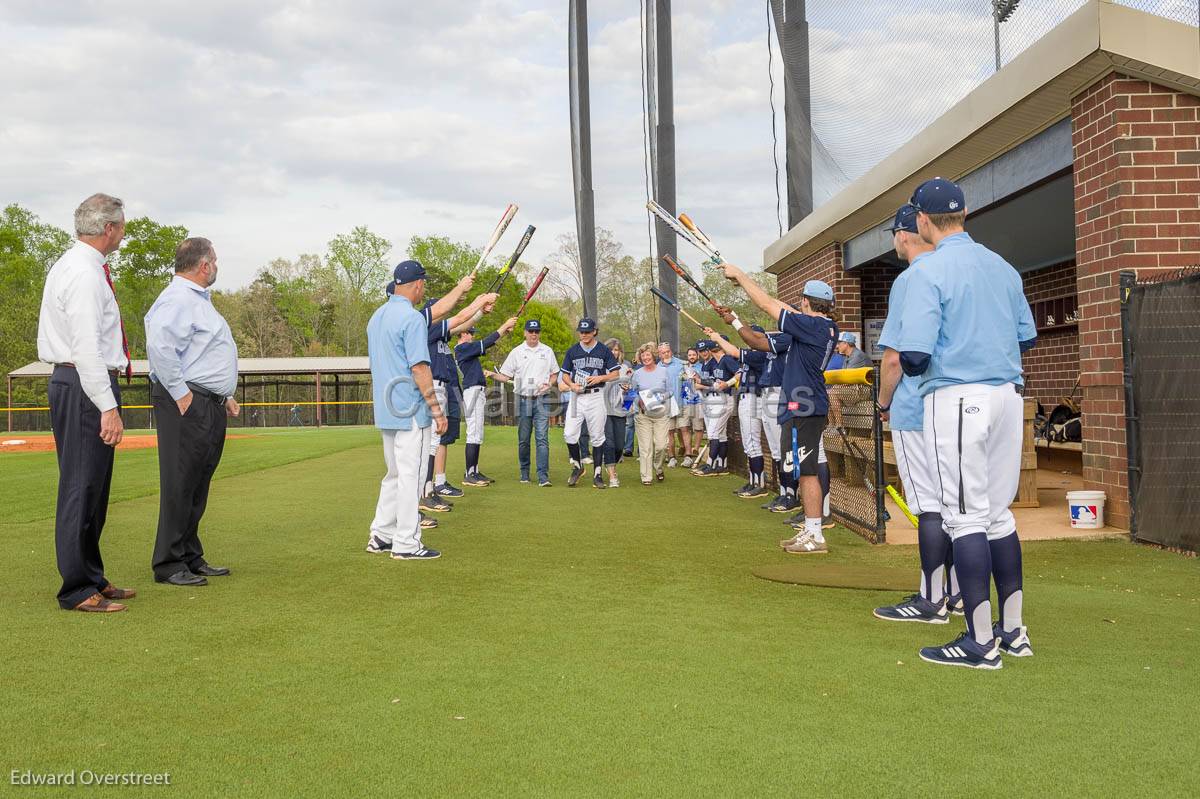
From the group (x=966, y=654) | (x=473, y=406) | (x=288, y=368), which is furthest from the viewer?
(x=288, y=368)

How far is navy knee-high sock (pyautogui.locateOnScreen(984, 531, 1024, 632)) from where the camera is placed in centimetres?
414

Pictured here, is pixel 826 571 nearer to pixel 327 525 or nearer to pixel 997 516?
pixel 997 516

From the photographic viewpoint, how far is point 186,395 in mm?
5719

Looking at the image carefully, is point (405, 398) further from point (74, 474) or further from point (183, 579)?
point (74, 474)

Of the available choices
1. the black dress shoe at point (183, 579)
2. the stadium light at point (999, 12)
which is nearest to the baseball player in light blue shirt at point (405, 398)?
the black dress shoe at point (183, 579)

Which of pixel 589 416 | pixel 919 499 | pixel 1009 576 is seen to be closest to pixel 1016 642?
pixel 1009 576

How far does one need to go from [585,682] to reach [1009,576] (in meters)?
1.98

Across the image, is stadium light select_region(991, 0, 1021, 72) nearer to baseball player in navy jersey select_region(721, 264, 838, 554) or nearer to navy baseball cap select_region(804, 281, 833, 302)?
navy baseball cap select_region(804, 281, 833, 302)

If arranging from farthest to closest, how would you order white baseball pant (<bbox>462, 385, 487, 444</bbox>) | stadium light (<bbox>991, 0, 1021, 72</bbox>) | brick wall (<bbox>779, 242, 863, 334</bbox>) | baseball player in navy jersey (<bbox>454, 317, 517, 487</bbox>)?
1. brick wall (<bbox>779, 242, 863, 334</bbox>)
2. white baseball pant (<bbox>462, 385, 487, 444</bbox>)
3. baseball player in navy jersey (<bbox>454, 317, 517, 487</bbox>)
4. stadium light (<bbox>991, 0, 1021, 72</bbox>)

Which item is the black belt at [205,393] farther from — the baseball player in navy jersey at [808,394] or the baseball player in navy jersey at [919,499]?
the baseball player in navy jersey at [919,499]

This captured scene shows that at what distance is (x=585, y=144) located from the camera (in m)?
22.7

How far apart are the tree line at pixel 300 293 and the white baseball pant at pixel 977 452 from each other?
1651 inches

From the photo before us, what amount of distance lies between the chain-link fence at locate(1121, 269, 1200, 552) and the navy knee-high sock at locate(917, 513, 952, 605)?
2.71 meters

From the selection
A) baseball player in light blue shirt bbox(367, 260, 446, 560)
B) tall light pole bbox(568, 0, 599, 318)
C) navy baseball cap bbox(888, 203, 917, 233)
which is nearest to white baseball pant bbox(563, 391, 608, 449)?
baseball player in light blue shirt bbox(367, 260, 446, 560)
